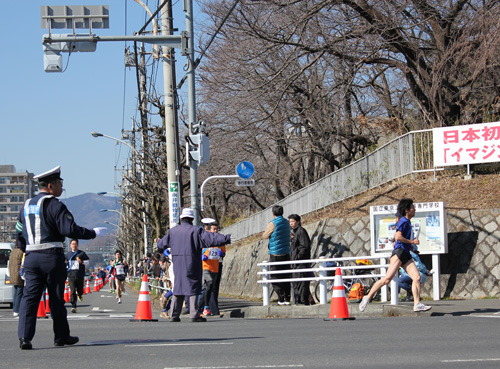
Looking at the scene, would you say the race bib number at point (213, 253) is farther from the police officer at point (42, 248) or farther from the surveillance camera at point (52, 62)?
the police officer at point (42, 248)

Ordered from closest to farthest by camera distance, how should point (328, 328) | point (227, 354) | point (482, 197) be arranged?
1. point (227, 354)
2. point (328, 328)
3. point (482, 197)

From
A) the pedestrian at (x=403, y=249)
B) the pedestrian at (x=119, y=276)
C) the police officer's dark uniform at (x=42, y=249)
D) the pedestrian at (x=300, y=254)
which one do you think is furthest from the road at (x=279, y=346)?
the pedestrian at (x=119, y=276)

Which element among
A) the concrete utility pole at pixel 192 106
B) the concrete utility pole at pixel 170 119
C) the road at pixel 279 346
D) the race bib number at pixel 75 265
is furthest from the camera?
the concrete utility pole at pixel 170 119

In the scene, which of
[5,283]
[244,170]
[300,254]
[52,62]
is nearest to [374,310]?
[300,254]

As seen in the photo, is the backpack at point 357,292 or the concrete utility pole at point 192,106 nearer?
the backpack at point 357,292

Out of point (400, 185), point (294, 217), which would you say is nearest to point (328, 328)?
point (294, 217)

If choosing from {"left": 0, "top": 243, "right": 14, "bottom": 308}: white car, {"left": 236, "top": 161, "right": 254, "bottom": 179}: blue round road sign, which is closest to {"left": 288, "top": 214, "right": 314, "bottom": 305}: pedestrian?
{"left": 236, "top": 161, "right": 254, "bottom": 179}: blue round road sign

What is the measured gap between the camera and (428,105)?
2330cm

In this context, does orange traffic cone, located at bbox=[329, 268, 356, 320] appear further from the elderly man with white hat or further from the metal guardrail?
the metal guardrail

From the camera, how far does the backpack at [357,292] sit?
1652 centimetres

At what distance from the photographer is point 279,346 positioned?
8.27 meters

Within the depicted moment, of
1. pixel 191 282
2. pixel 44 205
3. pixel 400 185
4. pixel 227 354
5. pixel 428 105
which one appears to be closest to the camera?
pixel 227 354

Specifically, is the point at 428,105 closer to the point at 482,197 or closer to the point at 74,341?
the point at 482,197

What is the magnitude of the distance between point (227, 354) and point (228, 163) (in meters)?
28.5
